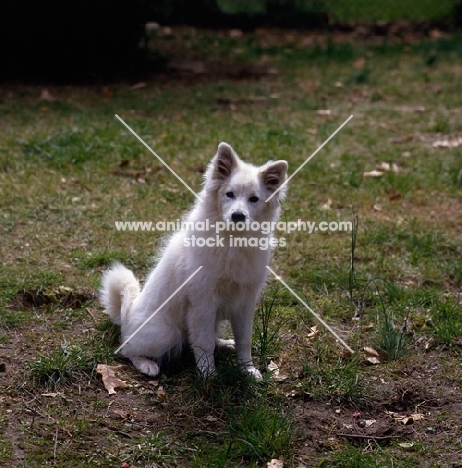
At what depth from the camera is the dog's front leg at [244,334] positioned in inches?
169

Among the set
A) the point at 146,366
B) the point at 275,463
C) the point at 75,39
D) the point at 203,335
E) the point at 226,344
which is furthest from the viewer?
the point at 75,39

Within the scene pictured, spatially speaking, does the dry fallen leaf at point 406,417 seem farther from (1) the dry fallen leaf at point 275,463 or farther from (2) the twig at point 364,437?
(1) the dry fallen leaf at point 275,463

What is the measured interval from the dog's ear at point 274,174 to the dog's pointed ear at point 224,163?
168 millimetres

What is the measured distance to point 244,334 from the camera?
4.31m

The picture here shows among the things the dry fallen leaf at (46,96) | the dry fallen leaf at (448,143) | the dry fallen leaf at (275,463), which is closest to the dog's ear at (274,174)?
the dry fallen leaf at (275,463)

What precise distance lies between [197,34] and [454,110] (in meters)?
5.11

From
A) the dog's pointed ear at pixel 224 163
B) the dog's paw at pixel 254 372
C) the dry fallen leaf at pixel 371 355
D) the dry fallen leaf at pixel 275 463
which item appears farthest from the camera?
the dry fallen leaf at pixel 371 355

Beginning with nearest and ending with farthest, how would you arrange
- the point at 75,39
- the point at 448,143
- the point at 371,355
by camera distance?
1. the point at 371,355
2. the point at 448,143
3. the point at 75,39

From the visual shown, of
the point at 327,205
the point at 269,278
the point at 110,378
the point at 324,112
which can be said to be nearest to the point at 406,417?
the point at 110,378

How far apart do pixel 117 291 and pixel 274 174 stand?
1.22 meters

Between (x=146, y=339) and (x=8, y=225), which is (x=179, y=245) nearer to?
(x=146, y=339)

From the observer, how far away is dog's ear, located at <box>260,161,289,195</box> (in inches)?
162

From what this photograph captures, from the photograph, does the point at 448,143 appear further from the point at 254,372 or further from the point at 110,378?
the point at 110,378

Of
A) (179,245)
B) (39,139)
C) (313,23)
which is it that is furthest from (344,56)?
(179,245)
